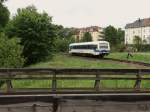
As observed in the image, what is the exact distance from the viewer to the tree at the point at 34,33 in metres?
58.0

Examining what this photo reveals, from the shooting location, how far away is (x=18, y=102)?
1018cm

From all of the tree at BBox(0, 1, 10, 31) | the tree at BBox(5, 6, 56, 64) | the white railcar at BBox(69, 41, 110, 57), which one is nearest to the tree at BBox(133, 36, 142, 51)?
the white railcar at BBox(69, 41, 110, 57)

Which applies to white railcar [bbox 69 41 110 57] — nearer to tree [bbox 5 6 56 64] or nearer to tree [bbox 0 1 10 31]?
tree [bbox 5 6 56 64]

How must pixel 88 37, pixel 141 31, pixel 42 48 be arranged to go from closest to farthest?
1. pixel 42 48
2. pixel 88 37
3. pixel 141 31

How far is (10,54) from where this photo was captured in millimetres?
44719

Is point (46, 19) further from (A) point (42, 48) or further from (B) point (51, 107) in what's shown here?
(B) point (51, 107)

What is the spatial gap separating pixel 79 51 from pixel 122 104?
62.1 m

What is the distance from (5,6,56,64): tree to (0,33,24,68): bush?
10.2 metres

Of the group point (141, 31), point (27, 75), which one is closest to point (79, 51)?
point (27, 75)

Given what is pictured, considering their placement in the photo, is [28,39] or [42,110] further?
[28,39]

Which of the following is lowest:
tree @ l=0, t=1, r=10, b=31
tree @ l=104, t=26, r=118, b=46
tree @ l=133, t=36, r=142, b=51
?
tree @ l=133, t=36, r=142, b=51

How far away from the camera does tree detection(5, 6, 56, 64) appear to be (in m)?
58.0

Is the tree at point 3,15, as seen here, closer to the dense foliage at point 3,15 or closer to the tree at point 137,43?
the dense foliage at point 3,15

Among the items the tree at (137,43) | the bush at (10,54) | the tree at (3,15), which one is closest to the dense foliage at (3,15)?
the tree at (3,15)
